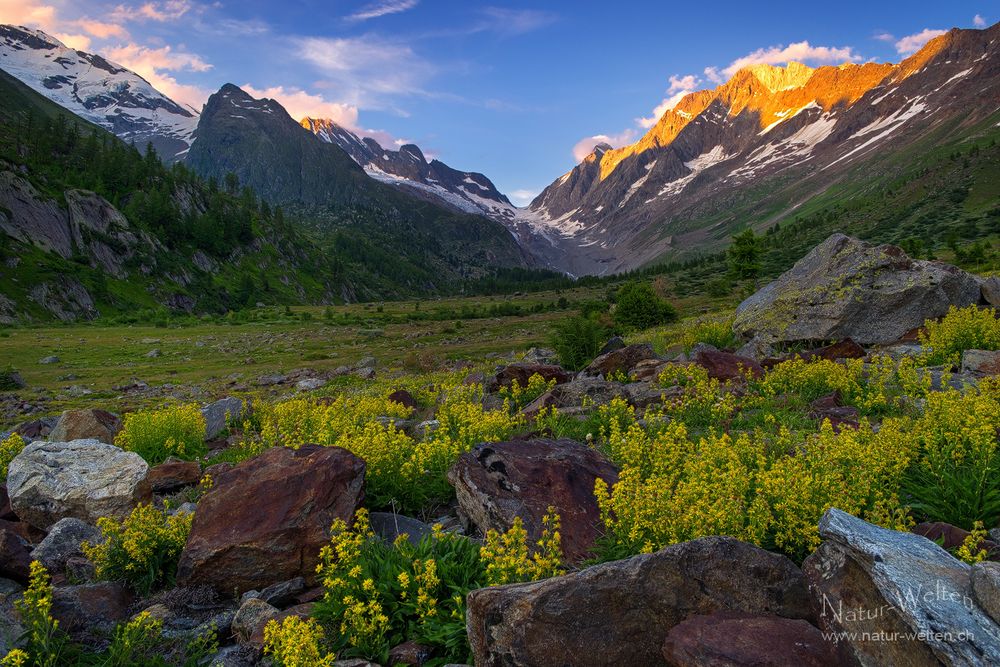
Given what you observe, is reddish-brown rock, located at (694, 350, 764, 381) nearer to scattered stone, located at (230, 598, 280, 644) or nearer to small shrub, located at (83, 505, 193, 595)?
scattered stone, located at (230, 598, 280, 644)

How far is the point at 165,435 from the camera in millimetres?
14000

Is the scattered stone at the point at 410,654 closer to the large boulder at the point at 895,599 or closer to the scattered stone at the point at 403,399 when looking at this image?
the large boulder at the point at 895,599

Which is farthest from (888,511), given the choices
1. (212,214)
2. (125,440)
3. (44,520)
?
(212,214)

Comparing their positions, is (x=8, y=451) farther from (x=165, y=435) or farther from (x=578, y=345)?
(x=578, y=345)

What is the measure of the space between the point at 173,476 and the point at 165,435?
3268mm

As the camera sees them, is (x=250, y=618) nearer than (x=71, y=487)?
Yes

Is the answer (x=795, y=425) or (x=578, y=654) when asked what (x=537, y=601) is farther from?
(x=795, y=425)

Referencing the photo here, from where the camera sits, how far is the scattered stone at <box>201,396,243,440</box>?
620 inches

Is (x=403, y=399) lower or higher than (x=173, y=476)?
higher

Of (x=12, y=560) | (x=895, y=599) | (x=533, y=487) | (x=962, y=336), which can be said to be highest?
(x=962, y=336)

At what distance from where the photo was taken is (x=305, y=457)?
8.48 metres

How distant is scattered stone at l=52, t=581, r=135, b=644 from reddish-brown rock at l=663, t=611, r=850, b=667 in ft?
20.6

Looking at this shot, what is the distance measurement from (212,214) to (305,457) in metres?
154

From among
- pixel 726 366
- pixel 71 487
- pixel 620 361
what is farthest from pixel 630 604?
pixel 620 361
